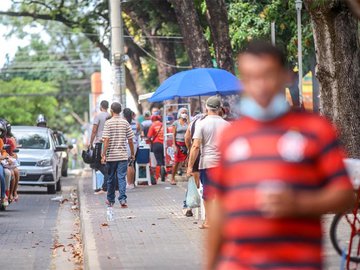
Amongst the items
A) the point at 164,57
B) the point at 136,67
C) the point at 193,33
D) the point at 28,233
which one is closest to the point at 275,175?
the point at 28,233

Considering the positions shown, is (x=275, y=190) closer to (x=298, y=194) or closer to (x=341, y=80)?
(x=298, y=194)

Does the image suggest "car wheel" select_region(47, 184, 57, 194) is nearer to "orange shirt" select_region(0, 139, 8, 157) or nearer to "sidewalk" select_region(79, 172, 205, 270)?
"sidewalk" select_region(79, 172, 205, 270)

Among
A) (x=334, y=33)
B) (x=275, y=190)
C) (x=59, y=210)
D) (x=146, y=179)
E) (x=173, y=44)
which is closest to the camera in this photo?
(x=275, y=190)

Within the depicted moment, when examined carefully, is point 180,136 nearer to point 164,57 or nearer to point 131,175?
point 131,175

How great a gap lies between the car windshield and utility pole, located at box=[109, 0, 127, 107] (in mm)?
2456

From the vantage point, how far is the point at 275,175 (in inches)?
176

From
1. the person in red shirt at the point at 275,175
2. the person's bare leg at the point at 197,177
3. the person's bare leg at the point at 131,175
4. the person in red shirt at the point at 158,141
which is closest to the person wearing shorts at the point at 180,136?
the person's bare leg at the point at 131,175

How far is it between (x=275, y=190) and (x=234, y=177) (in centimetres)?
32

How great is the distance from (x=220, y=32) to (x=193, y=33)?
1.39m

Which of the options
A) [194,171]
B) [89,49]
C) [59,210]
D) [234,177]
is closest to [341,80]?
[194,171]

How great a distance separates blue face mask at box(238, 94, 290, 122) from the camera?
457 cm

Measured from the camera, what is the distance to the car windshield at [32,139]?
25797 millimetres

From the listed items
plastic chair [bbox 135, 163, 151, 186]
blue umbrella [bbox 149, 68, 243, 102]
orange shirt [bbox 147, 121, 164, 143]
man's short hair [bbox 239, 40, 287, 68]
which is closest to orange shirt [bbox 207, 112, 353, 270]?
man's short hair [bbox 239, 40, 287, 68]

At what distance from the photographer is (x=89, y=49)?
89.2 meters
